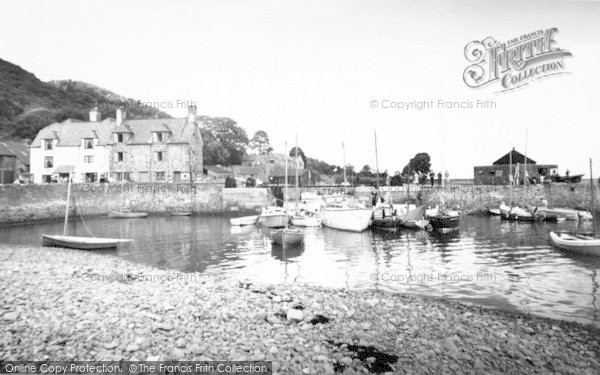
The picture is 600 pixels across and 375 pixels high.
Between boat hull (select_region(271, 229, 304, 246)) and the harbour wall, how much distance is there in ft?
95.6

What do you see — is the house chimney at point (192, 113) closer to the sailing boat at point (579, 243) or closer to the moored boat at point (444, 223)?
the moored boat at point (444, 223)

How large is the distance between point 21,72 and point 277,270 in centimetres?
14089

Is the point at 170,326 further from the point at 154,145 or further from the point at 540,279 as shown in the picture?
the point at 154,145

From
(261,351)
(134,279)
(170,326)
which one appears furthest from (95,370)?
(134,279)

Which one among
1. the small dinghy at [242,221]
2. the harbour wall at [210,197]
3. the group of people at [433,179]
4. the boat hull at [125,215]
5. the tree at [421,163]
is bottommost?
the small dinghy at [242,221]

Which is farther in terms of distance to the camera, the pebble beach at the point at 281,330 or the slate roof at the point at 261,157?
the slate roof at the point at 261,157

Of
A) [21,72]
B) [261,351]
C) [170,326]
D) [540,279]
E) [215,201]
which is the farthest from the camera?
[21,72]

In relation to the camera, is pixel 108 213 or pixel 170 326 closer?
pixel 170 326

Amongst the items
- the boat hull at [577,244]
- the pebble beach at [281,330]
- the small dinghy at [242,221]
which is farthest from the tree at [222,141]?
the pebble beach at [281,330]

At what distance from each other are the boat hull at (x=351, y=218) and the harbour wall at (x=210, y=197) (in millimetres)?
20032

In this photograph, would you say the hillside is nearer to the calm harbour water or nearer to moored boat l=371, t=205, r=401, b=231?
the calm harbour water


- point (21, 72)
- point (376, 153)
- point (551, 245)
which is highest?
point (21, 72)

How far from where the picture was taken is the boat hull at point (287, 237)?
26.8 metres

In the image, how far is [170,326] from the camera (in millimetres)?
8898
